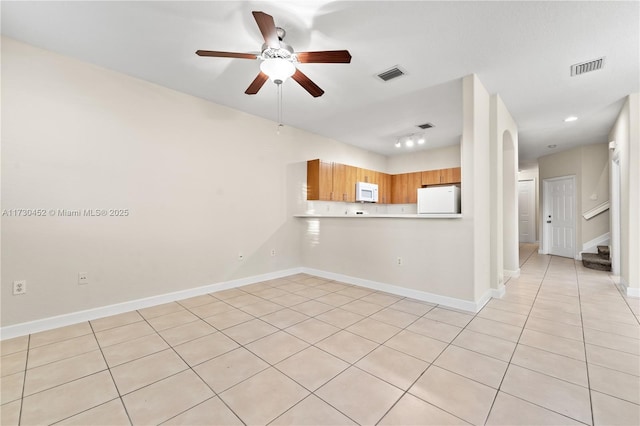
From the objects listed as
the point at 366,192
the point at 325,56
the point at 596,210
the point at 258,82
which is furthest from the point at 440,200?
the point at 596,210

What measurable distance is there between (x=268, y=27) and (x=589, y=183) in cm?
793

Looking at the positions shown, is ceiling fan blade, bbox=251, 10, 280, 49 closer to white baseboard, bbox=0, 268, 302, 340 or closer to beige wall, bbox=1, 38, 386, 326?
beige wall, bbox=1, 38, 386, 326

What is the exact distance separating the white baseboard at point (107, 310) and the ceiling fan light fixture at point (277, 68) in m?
2.86

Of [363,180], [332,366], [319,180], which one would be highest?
[363,180]

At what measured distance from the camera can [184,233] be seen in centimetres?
348

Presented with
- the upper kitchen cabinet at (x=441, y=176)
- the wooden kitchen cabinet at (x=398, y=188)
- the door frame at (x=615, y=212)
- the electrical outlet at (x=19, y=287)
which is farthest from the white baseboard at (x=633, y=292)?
the electrical outlet at (x=19, y=287)

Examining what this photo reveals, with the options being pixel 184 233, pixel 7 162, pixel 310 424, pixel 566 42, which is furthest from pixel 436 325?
pixel 7 162

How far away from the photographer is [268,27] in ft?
6.27

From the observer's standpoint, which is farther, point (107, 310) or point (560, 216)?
point (560, 216)

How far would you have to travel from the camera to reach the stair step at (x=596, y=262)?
4991 millimetres

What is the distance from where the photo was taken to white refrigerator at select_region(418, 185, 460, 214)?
15.2ft

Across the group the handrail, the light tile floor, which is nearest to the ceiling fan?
the light tile floor

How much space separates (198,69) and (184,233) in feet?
6.55

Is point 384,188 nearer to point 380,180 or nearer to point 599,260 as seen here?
point 380,180
